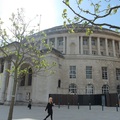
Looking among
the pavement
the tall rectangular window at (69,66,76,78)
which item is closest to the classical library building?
the tall rectangular window at (69,66,76,78)

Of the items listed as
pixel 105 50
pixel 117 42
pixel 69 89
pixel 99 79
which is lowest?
pixel 69 89

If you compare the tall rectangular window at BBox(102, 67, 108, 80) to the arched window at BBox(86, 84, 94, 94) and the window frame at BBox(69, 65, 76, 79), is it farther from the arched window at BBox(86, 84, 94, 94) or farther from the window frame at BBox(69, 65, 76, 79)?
the window frame at BBox(69, 65, 76, 79)

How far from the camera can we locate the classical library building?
3494cm

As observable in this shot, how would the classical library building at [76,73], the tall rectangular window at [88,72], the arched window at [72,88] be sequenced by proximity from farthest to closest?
1. the tall rectangular window at [88,72]
2. the arched window at [72,88]
3. the classical library building at [76,73]

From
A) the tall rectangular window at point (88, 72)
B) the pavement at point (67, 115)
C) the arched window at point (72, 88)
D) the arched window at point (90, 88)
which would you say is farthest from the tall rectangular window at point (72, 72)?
the pavement at point (67, 115)

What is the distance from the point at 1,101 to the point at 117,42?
1597 inches

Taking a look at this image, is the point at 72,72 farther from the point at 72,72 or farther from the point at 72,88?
the point at 72,88

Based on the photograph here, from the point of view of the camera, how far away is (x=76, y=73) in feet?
137

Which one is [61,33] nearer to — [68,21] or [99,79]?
[99,79]

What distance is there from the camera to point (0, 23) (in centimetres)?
1273

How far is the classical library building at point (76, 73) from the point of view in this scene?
3494 cm

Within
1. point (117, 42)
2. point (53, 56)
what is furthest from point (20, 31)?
point (117, 42)

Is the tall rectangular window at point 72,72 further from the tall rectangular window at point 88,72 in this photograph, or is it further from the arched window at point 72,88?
the tall rectangular window at point 88,72

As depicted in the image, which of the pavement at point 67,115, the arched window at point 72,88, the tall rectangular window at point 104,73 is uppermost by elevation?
the tall rectangular window at point 104,73
